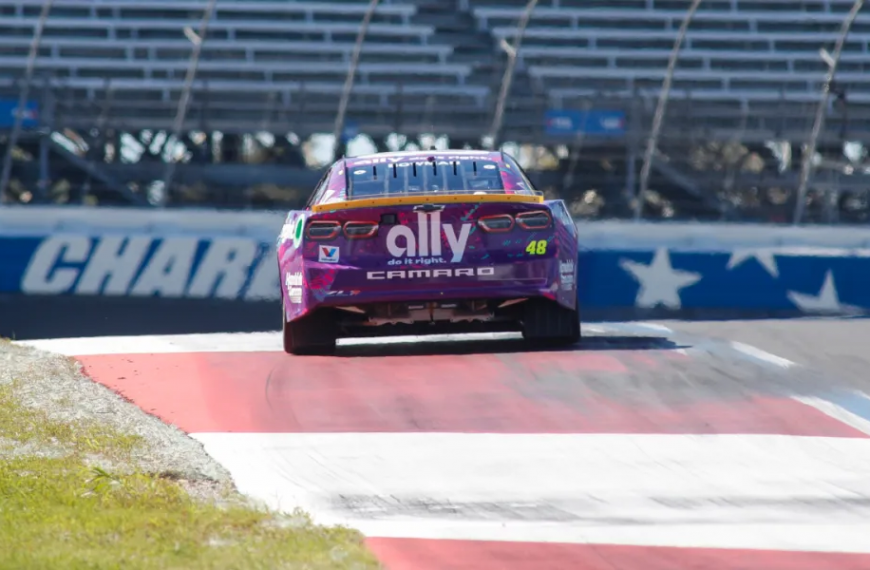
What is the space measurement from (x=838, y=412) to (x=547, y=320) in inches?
93.8

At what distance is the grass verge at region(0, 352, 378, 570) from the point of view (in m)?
4.35

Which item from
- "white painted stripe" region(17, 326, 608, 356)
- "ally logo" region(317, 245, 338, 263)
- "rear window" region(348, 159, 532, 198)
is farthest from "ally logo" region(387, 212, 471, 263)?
"white painted stripe" region(17, 326, 608, 356)

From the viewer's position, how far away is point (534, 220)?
8.97 metres

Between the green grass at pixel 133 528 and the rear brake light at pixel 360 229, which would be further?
the rear brake light at pixel 360 229

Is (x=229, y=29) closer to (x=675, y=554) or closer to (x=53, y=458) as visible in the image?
(x=53, y=458)

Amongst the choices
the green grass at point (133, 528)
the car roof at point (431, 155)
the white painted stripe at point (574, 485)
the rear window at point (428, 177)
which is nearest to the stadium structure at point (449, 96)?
the car roof at point (431, 155)

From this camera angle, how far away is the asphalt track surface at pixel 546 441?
4840mm

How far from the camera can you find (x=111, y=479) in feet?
17.9

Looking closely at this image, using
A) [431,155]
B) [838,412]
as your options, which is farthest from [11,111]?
[838,412]

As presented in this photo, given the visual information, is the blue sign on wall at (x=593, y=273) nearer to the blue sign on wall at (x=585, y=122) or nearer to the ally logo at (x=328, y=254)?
the blue sign on wall at (x=585, y=122)

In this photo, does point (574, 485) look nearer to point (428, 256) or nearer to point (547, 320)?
point (428, 256)

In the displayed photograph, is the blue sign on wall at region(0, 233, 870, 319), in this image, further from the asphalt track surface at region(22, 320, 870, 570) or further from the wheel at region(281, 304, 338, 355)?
the wheel at region(281, 304, 338, 355)

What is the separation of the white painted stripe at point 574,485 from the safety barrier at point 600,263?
354 inches

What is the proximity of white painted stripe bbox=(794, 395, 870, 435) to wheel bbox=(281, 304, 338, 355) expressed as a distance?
285cm
